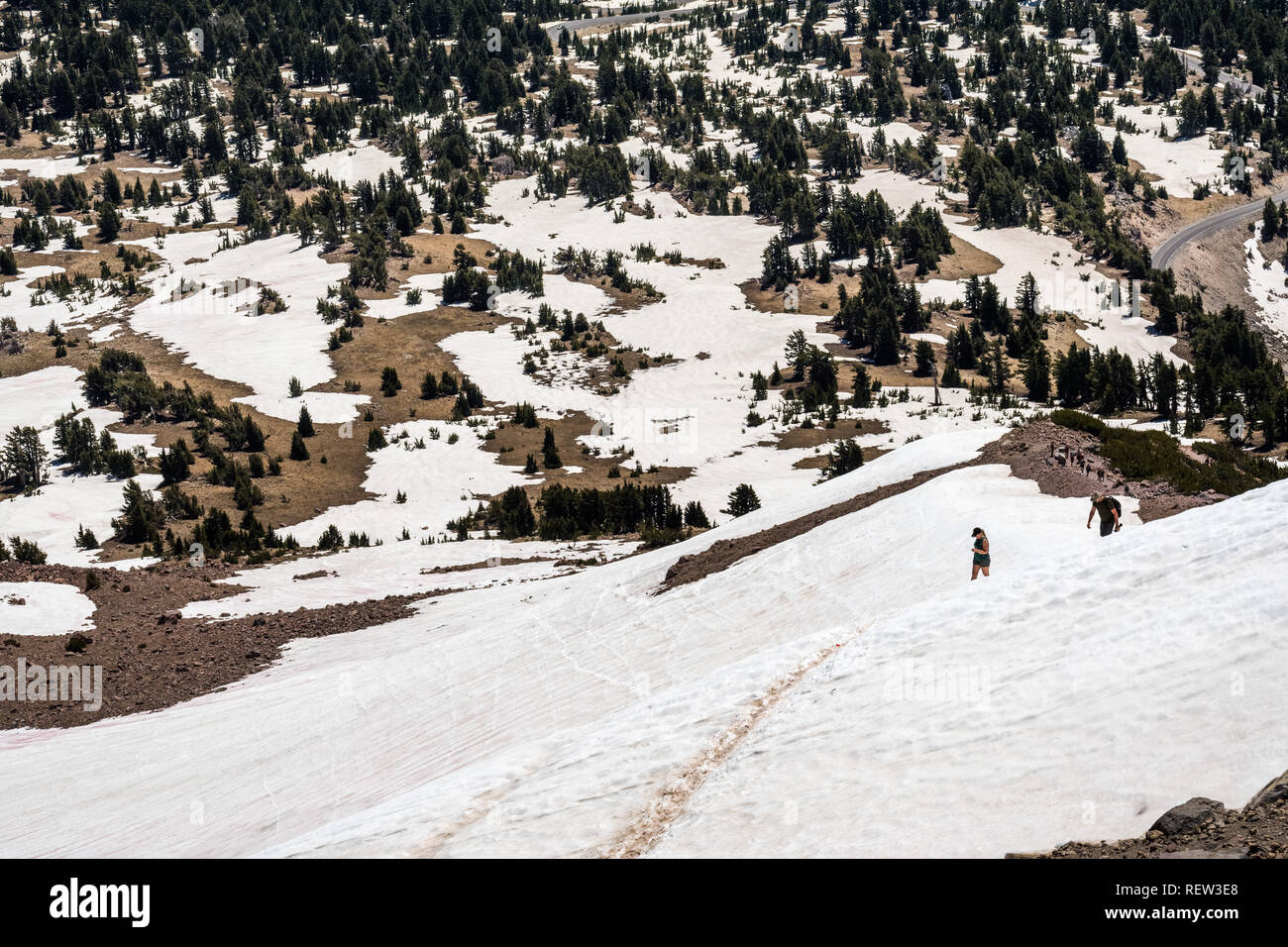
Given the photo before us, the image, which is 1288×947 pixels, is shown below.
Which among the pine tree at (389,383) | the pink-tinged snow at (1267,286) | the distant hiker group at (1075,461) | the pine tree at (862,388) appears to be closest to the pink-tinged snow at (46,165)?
the pine tree at (389,383)

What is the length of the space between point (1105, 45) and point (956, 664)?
579 ft

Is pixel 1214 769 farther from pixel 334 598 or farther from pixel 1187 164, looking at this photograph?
pixel 1187 164

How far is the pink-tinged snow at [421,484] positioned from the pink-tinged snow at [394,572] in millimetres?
3590

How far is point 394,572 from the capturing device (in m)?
37.2

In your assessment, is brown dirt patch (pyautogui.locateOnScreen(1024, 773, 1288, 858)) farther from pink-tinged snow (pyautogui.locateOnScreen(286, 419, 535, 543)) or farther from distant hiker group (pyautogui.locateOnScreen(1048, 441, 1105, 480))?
pink-tinged snow (pyautogui.locateOnScreen(286, 419, 535, 543))

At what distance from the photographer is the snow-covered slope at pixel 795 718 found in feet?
38.8

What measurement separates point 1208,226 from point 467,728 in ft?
403

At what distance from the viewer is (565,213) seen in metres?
111

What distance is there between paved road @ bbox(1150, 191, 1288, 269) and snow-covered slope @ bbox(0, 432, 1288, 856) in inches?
3795

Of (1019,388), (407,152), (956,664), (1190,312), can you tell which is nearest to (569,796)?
(956,664)

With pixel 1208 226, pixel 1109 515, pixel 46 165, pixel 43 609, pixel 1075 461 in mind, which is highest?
pixel 46 165

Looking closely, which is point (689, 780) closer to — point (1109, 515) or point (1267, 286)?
point (1109, 515)

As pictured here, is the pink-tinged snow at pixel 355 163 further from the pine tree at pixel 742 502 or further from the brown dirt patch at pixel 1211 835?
the brown dirt patch at pixel 1211 835

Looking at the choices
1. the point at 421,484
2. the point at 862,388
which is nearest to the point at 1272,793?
the point at 421,484
